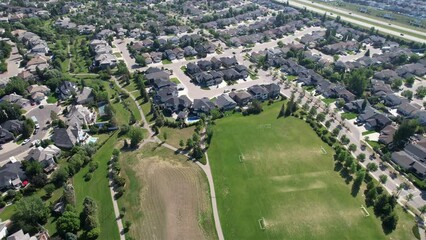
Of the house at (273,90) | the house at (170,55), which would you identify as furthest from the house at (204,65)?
the house at (273,90)

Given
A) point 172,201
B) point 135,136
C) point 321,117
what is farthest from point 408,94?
point 135,136

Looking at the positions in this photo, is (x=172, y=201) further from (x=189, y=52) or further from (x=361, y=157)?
(x=189, y=52)

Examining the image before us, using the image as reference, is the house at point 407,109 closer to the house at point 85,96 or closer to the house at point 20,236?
the house at point 85,96

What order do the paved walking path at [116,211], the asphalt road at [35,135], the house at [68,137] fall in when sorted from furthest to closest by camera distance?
the house at [68,137], the asphalt road at [35,135], the paved walking path at [116,211]

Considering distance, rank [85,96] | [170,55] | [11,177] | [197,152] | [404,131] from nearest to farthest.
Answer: [11,177], [197,152], [404,131], [85,96], [170,55]

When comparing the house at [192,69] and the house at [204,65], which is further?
the house at [204,65]

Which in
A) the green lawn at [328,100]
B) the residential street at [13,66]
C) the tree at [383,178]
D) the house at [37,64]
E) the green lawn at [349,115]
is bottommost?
the green lawn at [328,100]
